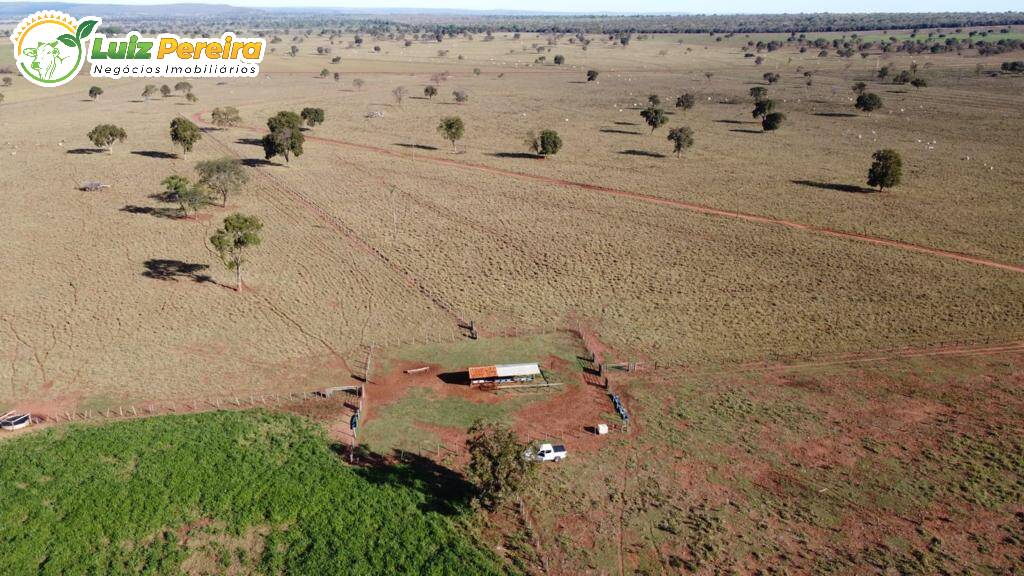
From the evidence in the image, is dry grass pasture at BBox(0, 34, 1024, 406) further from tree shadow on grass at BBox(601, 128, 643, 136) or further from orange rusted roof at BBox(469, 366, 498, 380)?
orange rusted roof at BBox(469, 366, 498, 380)

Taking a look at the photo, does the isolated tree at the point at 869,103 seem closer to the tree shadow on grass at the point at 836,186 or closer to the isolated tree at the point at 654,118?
the isolated tree at the point at 654,118

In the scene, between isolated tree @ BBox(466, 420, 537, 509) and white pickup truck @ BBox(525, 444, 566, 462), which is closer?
isolated tree @ BBox(466, 420, 537, 509)

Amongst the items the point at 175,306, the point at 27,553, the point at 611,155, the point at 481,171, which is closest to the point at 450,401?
the point at 27,553

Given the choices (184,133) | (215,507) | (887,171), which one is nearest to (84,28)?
(184,133)

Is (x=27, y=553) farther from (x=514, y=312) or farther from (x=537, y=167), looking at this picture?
(x=537, y=167)

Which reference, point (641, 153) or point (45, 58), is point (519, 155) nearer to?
point (641, 153)

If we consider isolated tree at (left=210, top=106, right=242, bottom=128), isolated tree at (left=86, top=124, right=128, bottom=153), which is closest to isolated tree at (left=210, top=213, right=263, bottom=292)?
isolated tree at (left=86, top=124, right=128, bottom=153)
